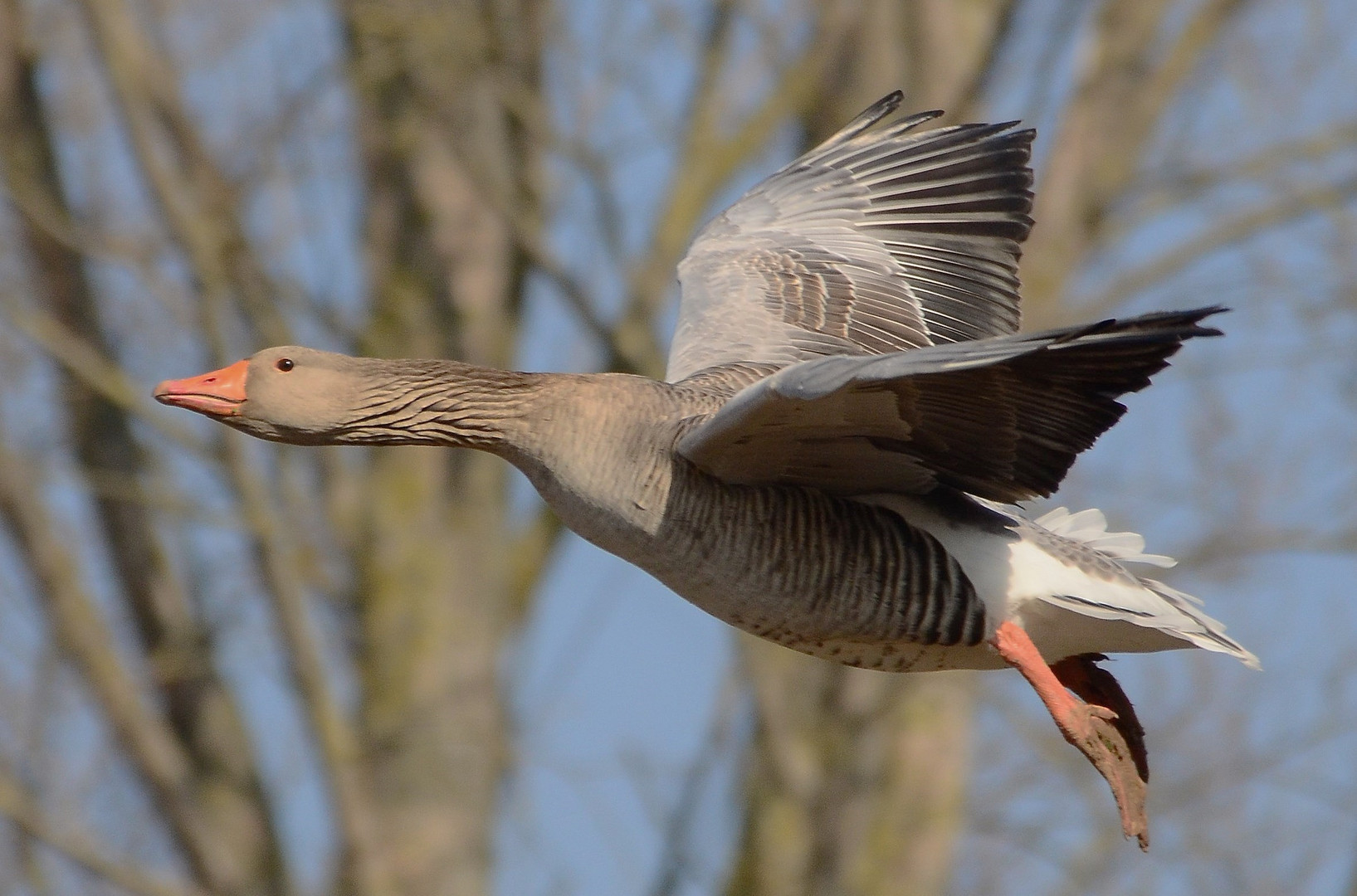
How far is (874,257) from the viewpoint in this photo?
6844 mm

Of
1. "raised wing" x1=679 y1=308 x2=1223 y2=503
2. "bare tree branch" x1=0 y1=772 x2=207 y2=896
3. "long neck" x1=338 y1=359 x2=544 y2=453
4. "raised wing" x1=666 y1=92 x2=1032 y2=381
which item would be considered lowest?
"bare tree branch" x1=0 y1=772 x2=207 y2=896

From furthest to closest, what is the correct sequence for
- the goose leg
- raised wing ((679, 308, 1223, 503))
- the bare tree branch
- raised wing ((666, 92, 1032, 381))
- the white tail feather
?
the bare tree branch → raised wing ((666, 92, 1032, 381)) → the white tail feather → the goose leg → raised wing ((679, 308, 1223, 503))

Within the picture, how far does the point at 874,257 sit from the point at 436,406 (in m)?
2.11

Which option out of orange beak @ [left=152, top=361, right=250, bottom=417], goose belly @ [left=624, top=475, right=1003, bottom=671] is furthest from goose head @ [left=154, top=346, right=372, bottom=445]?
goose belly @ [left=624, top=475, right=1003, bottom=671]

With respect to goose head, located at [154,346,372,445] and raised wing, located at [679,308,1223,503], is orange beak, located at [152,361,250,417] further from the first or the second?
raised wing, located at [679,308,1223,503]

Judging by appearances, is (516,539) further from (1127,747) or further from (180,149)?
(1127,747)

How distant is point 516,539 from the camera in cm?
1332

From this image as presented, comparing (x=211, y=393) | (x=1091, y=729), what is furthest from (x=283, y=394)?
(x=1091, y=729)

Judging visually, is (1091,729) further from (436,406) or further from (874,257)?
(874,257)

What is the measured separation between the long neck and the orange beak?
305 millimetres

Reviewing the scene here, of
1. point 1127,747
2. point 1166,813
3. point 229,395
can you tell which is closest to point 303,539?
point 1166,813

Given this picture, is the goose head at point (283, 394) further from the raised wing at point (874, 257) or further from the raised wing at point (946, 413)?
the raised wing at point (874, 257)

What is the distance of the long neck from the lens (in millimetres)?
5297

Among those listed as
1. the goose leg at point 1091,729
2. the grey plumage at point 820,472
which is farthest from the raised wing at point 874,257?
the goose leg at point 1091,729
